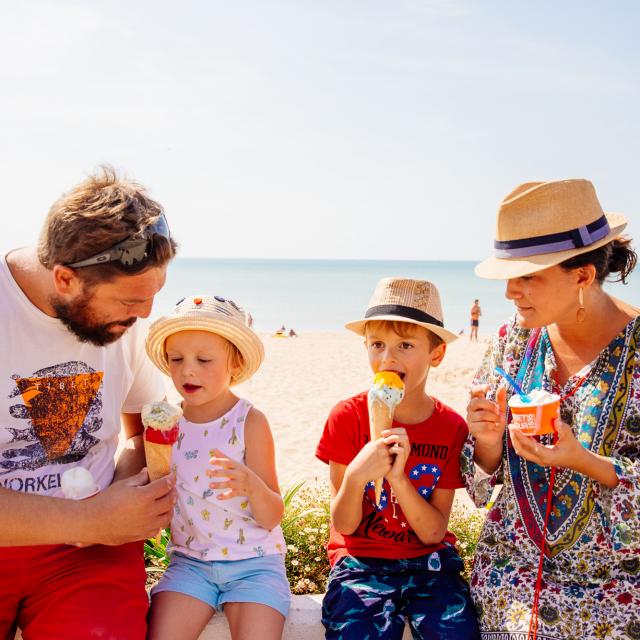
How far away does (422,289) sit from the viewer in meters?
3.62

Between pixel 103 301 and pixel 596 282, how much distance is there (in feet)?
8.07

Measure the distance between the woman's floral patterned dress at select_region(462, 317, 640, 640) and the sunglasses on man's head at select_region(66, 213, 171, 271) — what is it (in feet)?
6.42

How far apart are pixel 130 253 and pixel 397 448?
157 centimetres

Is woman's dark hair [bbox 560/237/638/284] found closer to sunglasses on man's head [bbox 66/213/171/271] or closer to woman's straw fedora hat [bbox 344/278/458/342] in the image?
woman's straw fedora hat [bbox 344/278/458/342]

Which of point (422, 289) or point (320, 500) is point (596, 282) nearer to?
point (422, 289)

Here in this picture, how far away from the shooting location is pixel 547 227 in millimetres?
3264

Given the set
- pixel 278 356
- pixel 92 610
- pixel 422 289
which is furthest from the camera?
pixel 278 356

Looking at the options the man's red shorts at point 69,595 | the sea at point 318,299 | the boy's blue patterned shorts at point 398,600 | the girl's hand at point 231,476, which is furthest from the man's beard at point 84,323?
the sea at point 318,299

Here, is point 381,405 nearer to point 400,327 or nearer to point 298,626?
point 400,327

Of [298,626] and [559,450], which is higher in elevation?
[559,450]

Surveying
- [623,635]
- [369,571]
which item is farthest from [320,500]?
[623,635]

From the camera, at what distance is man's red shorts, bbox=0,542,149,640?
2861 millimetres

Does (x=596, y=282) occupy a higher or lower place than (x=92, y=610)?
higher

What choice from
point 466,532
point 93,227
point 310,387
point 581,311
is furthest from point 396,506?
point 310,387
